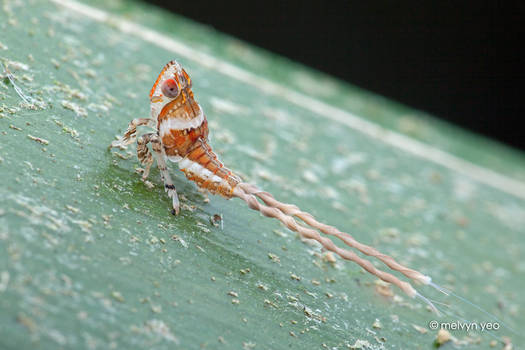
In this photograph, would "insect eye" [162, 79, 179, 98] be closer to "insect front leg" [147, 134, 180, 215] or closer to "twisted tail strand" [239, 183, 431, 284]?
"insect front leg" [147, 134, 180, 215]

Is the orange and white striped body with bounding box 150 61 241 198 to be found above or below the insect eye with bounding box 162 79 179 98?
below

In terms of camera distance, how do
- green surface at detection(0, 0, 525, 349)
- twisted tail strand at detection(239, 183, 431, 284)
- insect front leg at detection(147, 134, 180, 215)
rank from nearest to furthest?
green surface at detection(0, 0, 525, 349)
twisted tail strand at detection(239, 183, 431, 284)
insect front leg at detection(147, 134, 180, 215)

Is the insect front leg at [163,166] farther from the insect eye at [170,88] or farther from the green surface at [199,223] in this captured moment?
the insect eye at [170,88]

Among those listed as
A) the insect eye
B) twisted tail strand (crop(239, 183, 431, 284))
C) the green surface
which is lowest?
the green surface

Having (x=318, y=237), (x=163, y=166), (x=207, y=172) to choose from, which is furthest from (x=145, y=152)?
(x=318, y=237)

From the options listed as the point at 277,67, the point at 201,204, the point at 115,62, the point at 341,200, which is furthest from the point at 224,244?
the point at 277,67

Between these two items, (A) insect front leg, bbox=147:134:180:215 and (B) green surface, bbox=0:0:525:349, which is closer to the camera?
(B) green surface, bbox=0:0:525:349

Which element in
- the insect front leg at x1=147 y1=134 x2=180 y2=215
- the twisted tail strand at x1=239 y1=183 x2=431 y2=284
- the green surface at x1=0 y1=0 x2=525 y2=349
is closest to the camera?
the green surface at x1=0 y1=0 x2=525 y2=349

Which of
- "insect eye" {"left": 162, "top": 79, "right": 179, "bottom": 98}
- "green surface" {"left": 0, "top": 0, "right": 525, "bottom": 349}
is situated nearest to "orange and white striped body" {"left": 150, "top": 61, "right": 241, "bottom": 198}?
"insect eye" {"left": 162, "top": 79, "right": 179, "bottom": 98}
